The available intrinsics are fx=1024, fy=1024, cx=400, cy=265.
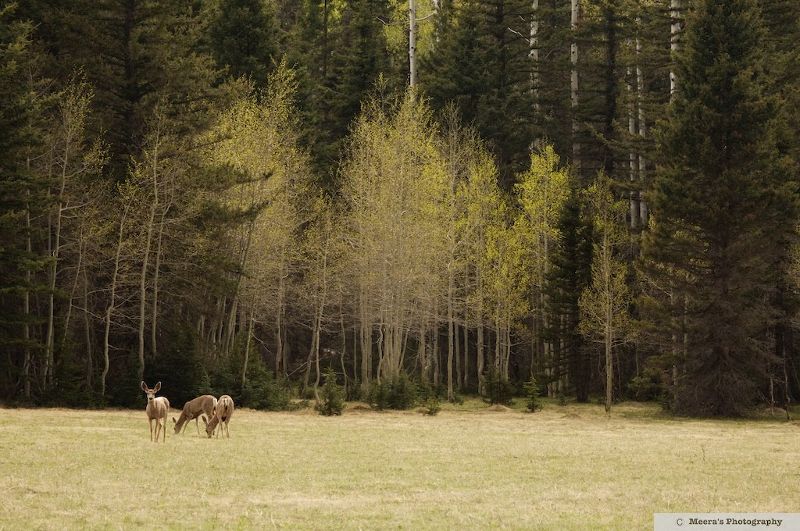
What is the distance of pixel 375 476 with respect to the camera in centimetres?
1555

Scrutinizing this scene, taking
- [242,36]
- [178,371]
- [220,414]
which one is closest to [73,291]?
[178,371]

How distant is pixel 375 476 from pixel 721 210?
21.6m

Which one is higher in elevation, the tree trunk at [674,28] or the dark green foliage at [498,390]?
the tree trunk at [674,28]

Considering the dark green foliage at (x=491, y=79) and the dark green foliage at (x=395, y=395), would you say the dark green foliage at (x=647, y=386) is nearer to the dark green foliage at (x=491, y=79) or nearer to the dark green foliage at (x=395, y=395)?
the dark green foliage at (x=395, y=395)

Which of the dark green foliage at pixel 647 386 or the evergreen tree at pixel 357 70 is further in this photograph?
the evergreen tree at pixel 357 70

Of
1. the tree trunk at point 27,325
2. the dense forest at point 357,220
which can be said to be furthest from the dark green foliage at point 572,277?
the tree trunk at point 27,325

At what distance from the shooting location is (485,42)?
5134cm

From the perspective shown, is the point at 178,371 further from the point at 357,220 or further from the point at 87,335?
the point at 357,220

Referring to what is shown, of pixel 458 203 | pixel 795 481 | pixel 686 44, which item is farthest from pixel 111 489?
pixel 458 203

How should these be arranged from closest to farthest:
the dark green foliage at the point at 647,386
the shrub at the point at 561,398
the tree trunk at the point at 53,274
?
the tree trunk at the point at 53,274 < the dark green foliage at the point at 647,386 < the shrub at the point at 561,398

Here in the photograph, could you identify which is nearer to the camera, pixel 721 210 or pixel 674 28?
pixel 721 210

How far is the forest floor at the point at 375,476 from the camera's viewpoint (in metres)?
11.8

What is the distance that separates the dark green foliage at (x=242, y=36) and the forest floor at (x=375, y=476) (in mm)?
22785

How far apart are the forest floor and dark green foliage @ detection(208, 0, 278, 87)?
22785mm
